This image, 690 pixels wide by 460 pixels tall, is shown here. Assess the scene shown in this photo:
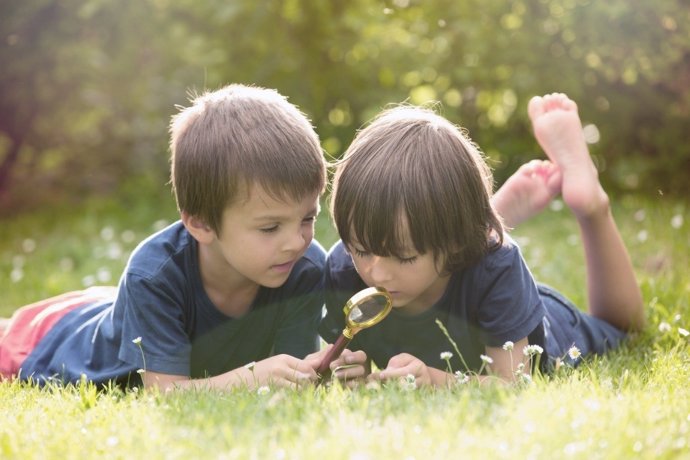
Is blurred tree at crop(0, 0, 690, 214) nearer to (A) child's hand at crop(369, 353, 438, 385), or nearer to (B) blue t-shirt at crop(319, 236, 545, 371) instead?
(B) blue t-shirt at crop(319, 236, 545, 371)

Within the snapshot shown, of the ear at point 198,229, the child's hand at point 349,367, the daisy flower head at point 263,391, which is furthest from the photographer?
the ear at point 198,229

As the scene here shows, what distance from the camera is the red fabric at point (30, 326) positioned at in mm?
3594

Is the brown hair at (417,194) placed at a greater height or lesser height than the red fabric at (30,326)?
greater

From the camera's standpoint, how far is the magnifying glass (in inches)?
104

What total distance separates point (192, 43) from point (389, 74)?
145cm

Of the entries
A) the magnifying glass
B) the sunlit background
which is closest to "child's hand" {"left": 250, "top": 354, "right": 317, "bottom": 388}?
the magnifying glass

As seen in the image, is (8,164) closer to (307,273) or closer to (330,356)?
(307,273)

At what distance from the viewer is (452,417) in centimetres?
222

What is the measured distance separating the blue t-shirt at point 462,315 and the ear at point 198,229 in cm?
43

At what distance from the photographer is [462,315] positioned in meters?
3.06

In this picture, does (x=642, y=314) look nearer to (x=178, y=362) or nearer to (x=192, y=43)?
(x=178, y=362)

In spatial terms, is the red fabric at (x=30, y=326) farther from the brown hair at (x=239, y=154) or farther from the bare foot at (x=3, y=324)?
the brown hair at (x=239, y=154)

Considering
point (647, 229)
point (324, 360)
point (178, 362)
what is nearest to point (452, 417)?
point (324, 360)

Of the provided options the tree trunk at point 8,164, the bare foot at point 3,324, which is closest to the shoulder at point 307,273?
the bare foot at point 3,324
